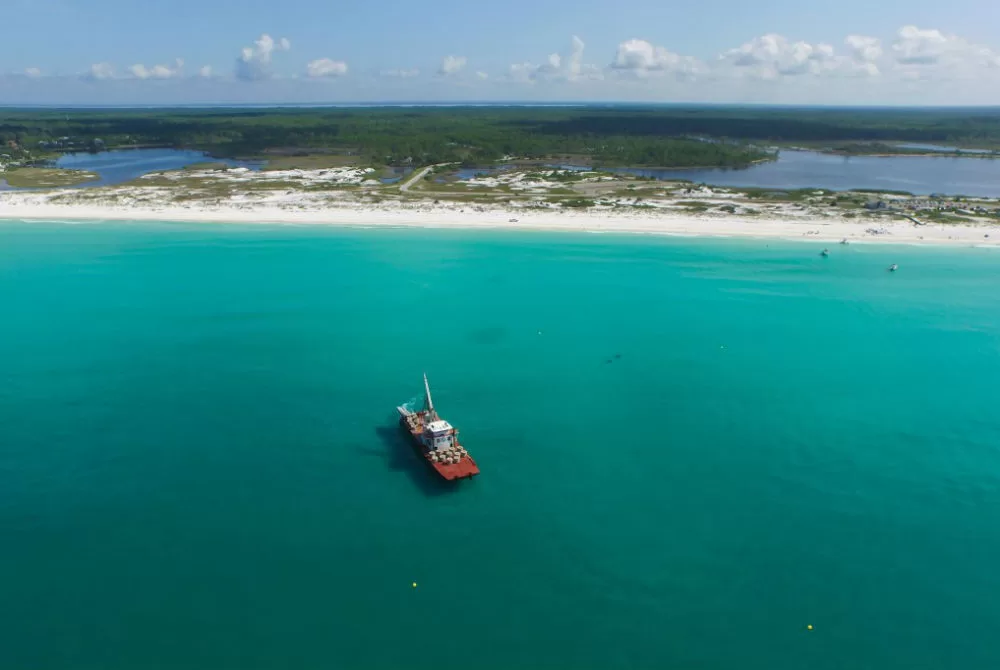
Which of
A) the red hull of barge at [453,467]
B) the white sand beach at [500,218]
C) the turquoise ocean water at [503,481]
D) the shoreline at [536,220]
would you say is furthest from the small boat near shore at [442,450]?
the white sand beach at [500,218]

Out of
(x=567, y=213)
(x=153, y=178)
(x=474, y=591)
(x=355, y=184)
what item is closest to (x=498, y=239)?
(x=567, y=213)

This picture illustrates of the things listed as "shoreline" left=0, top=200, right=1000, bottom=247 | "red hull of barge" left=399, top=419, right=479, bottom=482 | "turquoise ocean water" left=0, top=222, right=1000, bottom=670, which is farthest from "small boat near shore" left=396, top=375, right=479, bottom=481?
"shoreline" left=0, top=200, right=1000, bottom=247

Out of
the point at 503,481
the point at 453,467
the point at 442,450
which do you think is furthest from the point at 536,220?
the point at 453,467

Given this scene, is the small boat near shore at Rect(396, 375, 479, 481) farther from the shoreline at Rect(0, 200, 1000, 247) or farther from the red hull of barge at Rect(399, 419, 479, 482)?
the shoreline at Rect(0, 200, 1000, 247)

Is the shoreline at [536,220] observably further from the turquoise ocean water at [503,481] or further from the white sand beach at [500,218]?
the turquoise ocean water at [503,481]

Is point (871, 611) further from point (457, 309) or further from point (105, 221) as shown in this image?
point (105, 221)

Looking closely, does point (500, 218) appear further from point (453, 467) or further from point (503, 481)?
point (453, 467)

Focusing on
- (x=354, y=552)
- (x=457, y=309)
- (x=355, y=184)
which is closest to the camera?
(x=354, y=552)
